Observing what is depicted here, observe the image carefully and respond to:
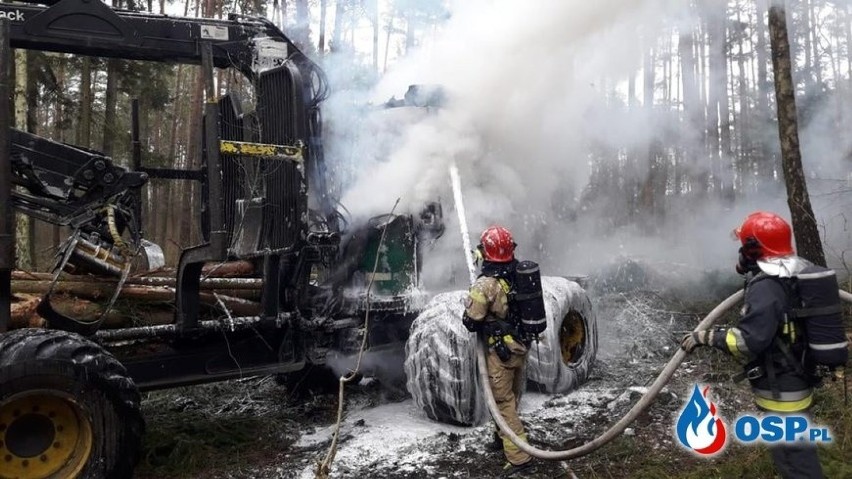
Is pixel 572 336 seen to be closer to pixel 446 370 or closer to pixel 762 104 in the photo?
pixel 446 370

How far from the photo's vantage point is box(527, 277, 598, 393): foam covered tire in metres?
6.27

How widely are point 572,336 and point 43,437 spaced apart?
523 cm

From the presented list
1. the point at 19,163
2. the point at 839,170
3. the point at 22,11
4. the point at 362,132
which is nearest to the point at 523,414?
the point at 362,132

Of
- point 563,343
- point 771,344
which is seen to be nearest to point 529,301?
point 771,344

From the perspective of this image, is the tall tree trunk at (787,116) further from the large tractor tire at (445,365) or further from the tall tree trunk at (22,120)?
the tall tree trunk at (22,120)

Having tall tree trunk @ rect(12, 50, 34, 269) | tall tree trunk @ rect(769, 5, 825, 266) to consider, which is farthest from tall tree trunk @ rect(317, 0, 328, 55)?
tall tree trunk @ rect(769, 5, 825, 266)

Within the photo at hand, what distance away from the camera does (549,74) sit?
805 cm

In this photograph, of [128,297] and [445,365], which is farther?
[445,365]

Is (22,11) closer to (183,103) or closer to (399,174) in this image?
(399,174)

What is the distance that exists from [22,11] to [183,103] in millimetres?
19142

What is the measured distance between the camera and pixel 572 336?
23.1 feet

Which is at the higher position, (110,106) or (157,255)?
(110,106)

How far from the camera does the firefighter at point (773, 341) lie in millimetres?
3469

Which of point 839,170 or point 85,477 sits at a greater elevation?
point 839,170
